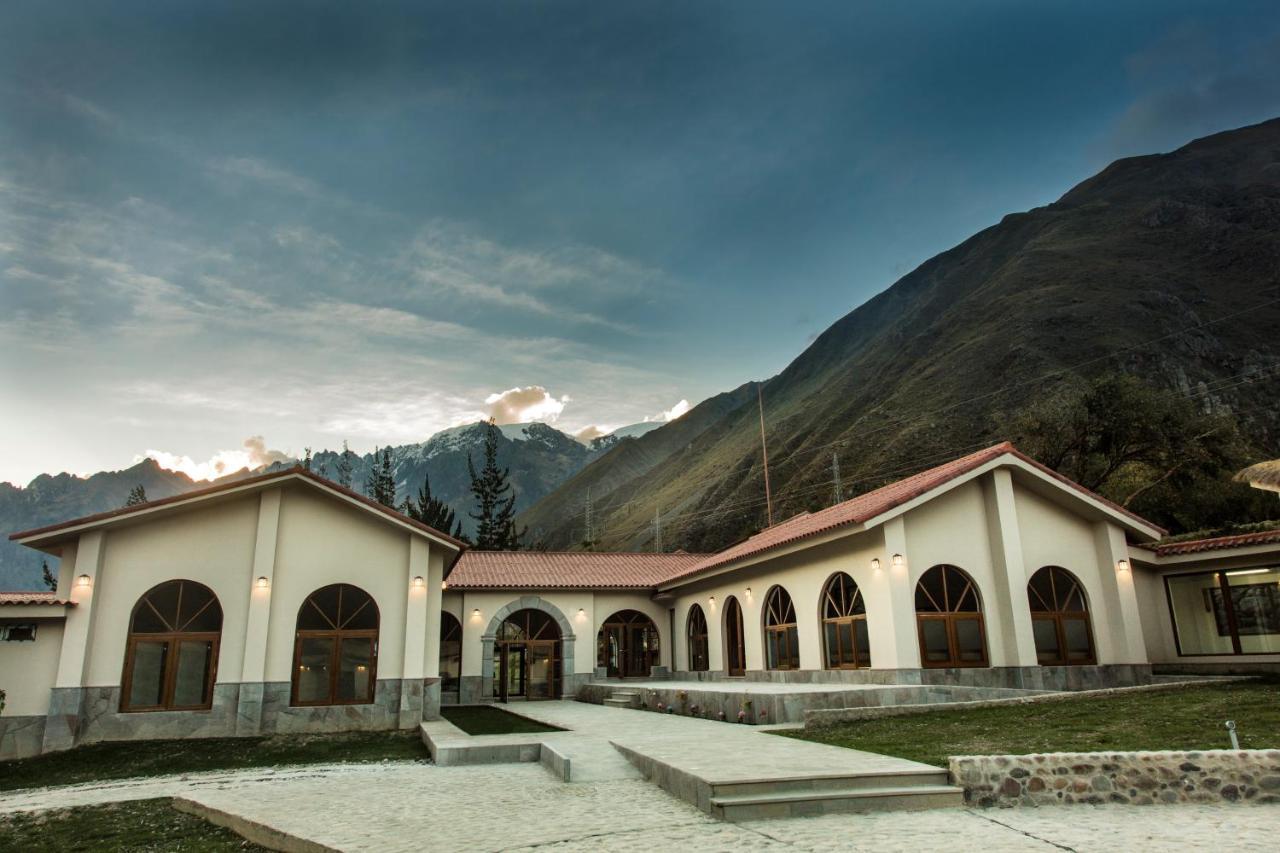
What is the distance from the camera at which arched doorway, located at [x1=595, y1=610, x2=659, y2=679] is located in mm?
25781

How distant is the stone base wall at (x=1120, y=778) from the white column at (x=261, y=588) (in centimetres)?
1324

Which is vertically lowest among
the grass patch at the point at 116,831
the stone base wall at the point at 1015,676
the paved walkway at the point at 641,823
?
the grass patch at the point at 116,831

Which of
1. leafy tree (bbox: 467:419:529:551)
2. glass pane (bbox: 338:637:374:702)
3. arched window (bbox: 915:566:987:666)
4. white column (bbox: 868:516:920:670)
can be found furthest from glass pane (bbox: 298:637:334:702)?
leafy tree (bbox: 467:419:529:551)

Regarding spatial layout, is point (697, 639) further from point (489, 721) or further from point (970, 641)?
point (970, 641)

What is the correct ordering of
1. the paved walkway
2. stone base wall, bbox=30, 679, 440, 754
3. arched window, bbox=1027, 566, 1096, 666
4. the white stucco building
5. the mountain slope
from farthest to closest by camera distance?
the mountain slope → arched window, bbox=1027, 566, 1096, 666 → the white stucco building → stone base wall, bbox=30, 679, 440, 754 → the paved walkway

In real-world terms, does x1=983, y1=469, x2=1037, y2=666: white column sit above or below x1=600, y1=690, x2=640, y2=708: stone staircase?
above

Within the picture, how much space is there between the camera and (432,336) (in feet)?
96.0

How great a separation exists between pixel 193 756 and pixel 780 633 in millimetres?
12998

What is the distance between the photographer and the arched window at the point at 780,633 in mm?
19047

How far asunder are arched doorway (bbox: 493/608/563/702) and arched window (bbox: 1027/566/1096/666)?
1403 cm

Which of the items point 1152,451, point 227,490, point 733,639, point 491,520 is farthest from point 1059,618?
point 491,520

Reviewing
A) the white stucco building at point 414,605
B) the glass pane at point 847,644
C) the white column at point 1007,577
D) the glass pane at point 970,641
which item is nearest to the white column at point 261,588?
the white stucco building at point 414,605

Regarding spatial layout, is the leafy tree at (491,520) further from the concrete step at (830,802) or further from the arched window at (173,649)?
the concrete step at (830,802)

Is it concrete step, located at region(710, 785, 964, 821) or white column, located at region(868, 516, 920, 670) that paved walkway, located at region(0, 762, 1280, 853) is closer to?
concrete step, located at region(710, 785, 964, 821)
